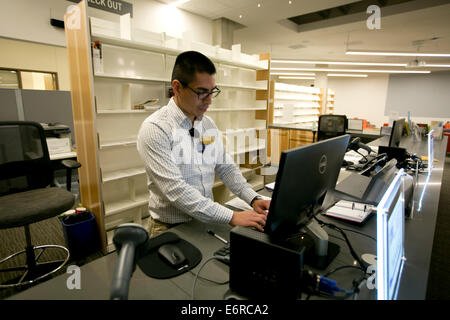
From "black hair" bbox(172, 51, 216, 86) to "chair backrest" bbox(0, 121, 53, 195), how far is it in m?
1.41

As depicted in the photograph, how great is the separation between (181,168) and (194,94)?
1.33 feet

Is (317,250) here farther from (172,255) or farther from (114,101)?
(114,101)

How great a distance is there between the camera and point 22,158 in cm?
194

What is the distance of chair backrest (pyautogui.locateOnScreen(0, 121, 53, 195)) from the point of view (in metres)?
1.86

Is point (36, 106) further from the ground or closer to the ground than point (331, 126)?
further from the ground

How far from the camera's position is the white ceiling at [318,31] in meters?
4.50

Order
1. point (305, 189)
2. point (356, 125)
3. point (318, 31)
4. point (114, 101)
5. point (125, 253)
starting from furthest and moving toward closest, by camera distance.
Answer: point (318, 31)
point (356, 125)
point (114, 101)
point (305, 189)
point (125, 253)

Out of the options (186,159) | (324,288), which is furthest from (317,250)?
→ (186,159)

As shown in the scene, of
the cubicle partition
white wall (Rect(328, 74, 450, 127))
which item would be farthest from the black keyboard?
white wall (Rect(328, 74, 450, 127))

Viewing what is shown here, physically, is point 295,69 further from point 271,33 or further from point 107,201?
point 107,201

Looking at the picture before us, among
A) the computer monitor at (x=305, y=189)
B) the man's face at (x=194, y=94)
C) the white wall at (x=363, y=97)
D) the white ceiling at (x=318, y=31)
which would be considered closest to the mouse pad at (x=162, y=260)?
the computer monitor at (x=305, y=189)

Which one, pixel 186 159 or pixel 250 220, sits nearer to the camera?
pixel 250 220
